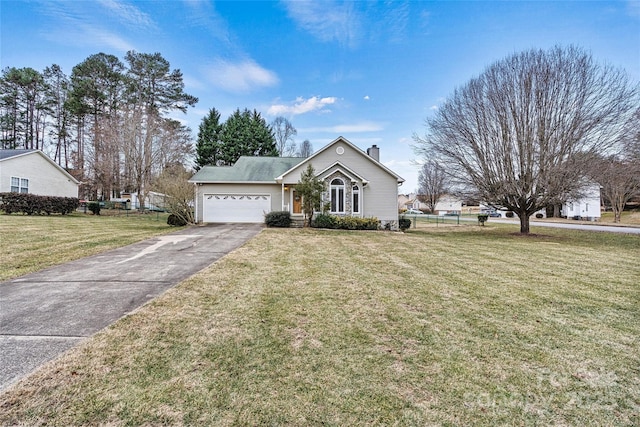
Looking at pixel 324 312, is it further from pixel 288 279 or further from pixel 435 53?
pixel 435 53

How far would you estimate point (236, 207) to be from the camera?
19.4m

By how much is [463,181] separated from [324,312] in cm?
1500

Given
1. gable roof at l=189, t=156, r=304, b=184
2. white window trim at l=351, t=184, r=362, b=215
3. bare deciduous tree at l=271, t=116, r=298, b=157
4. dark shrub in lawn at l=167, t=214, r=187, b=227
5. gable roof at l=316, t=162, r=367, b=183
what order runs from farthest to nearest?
bare deciduous tree at l=271, t=116, r=298, b=157 < gable roof at l=189, t=156, r=304, b=184 < white window trim at l=351, t=184, r=362, b=215 < gable roof at l=316, t=162, r=367, b=183 < dark shrub in lawn at l=167, t=214, r=187, b=227

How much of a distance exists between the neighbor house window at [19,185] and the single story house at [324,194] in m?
14.0

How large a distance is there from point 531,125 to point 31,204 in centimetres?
3150

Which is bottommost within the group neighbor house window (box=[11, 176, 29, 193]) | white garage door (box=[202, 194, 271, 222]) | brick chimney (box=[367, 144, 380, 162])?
white garage door (box=[202, 194, 271, 222])

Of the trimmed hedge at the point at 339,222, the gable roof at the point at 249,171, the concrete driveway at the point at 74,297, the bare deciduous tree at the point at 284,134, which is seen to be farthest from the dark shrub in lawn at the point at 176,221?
the bare deciduous tree at the point at 284,134

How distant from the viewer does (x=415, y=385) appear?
2631mm

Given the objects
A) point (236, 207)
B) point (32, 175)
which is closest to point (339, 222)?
point (236, 207)

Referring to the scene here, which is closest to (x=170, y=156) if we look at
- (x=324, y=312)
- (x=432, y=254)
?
(x=432, y=254)

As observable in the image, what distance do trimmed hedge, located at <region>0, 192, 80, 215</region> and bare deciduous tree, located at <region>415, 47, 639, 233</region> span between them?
2691cm

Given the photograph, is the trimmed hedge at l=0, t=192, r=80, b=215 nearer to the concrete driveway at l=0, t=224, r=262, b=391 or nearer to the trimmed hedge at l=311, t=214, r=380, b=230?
the concrete driveway at l=0, t=224, r=262, b=391

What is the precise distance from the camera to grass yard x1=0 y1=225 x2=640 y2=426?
229cm

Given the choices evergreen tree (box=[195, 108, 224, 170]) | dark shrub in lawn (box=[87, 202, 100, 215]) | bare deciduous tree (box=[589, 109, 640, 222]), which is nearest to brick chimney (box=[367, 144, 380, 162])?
bare deciduous tree (box=[589, 109, 640, 222])
